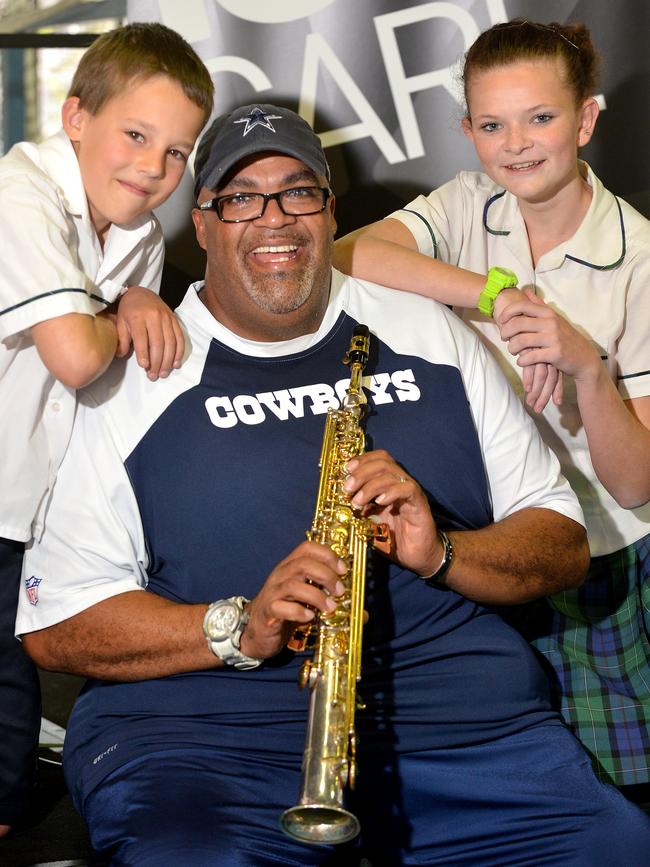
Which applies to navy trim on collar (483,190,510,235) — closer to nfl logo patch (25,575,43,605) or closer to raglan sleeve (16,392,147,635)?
raglan sleeve (16,392,147,635)

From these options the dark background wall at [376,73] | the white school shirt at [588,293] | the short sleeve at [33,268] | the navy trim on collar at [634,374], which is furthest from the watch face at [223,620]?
the dark background wall at [376,73]

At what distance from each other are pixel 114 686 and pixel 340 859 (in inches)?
19.9

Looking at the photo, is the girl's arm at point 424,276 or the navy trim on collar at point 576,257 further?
the navy trim on collar at point 576,257

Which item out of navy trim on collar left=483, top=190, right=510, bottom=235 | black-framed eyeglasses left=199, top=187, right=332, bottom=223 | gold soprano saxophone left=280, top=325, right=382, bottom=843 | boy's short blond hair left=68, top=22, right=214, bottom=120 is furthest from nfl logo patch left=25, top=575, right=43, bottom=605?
navy trim on collar left=483, top=190, right=510, bottom=235

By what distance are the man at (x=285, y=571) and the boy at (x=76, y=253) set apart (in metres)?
0.07

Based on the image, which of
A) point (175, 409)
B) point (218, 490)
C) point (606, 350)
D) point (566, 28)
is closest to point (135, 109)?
point (175, 409)

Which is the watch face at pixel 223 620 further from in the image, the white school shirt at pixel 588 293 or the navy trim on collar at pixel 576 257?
the navy trim on collar at pixel 576 257

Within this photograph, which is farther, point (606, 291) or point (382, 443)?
point (606, 291)

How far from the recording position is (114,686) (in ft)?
7.09

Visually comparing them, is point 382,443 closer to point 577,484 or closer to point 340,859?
point 577,484

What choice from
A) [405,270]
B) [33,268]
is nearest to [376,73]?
[405,270]

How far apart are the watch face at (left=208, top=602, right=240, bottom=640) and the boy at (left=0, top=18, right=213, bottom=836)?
39 centimetres

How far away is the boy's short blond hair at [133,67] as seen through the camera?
2242mm

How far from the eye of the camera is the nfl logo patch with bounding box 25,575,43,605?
2.20m
